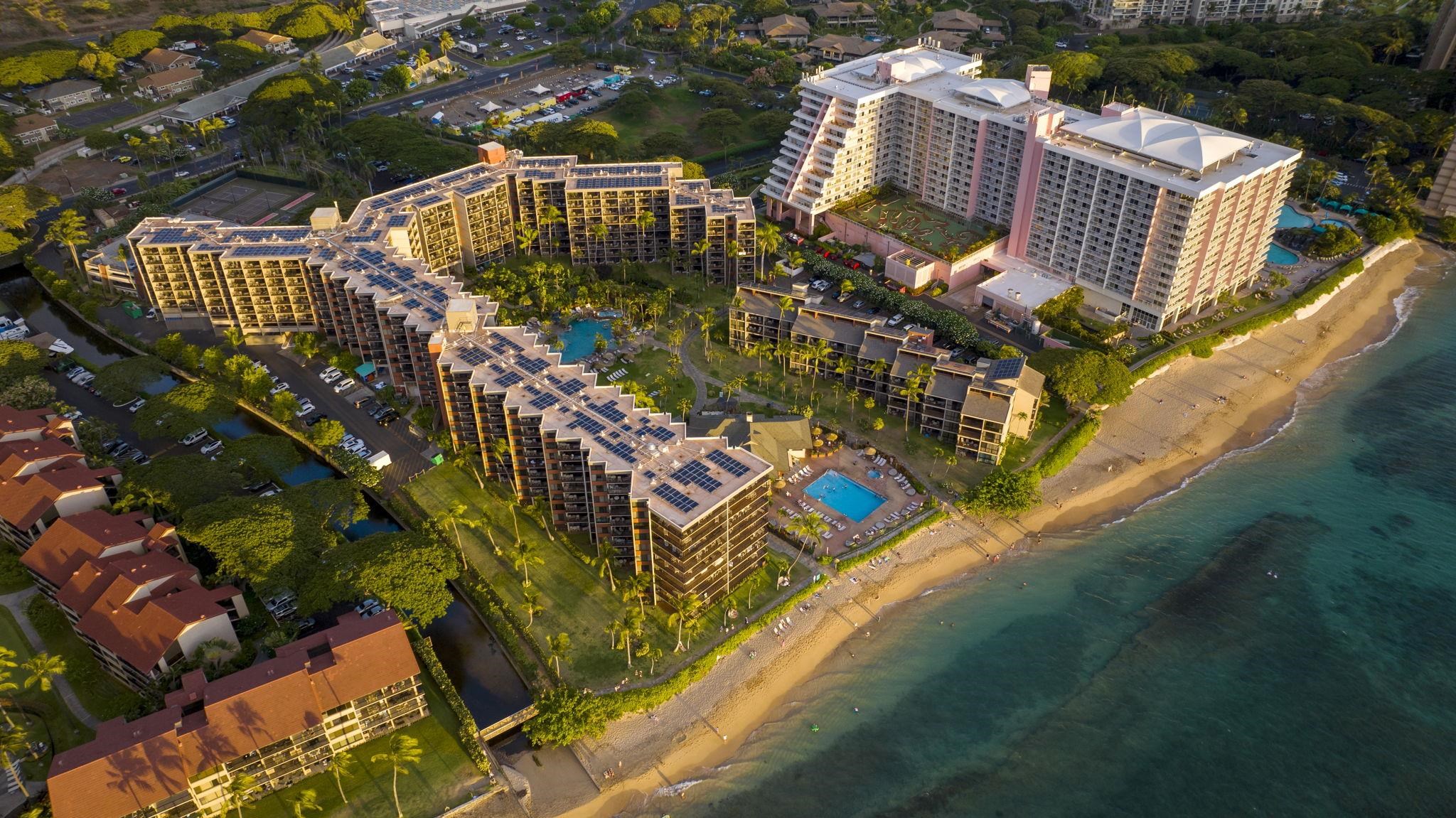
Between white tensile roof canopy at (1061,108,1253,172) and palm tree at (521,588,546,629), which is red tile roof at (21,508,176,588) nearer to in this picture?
palm tree at (521,588,546,629)

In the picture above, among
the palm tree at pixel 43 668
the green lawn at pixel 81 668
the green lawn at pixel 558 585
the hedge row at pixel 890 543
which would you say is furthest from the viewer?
the hedge row at pixel 890 543

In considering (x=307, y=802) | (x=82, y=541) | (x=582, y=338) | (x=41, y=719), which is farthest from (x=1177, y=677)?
(x=82, y=541)

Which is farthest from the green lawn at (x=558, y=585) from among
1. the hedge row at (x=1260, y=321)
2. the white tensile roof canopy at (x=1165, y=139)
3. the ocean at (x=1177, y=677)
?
the white tensile roof canopy at (x=1165, y=139)

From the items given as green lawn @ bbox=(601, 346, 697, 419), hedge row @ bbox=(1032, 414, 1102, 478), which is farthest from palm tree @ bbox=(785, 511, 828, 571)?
hedge row @ bbox=(1032, 414, 1102, 478)

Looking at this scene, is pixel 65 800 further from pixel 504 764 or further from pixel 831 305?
pixel 831 305

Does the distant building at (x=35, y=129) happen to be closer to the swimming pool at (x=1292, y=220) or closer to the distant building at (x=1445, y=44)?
the swimming pool at (x=1292, y=220)

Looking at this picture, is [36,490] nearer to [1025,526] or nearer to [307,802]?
[307,802]

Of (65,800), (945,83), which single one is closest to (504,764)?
(65,800)
